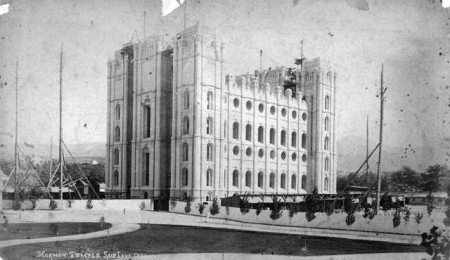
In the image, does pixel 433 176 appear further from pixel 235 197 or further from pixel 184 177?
pixel 184 177

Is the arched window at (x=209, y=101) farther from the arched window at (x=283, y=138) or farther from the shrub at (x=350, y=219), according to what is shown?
the shrub at (x=350, y=219)

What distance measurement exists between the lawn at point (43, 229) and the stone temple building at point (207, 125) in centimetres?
1610

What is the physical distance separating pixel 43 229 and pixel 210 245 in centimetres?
714

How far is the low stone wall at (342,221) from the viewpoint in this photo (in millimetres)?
18422

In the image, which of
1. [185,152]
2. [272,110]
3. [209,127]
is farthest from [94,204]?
[272,110]

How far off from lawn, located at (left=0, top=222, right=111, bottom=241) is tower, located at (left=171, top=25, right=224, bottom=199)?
1563cm

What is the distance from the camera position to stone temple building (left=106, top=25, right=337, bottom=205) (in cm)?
3800

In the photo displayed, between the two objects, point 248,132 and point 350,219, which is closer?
point 350,219

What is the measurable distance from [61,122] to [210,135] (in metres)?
18.6

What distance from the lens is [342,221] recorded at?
21.7 meters

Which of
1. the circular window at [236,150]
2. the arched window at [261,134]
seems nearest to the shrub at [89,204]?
the circular window at [236,150]

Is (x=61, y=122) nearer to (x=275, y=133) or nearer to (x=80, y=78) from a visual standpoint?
(x=80, y=78)

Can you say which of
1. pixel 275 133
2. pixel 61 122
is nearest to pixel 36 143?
pixel 61 122

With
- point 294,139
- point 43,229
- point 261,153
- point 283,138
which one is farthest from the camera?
point 294,139
